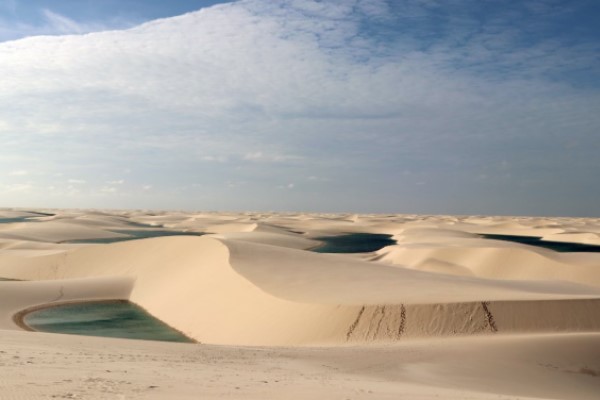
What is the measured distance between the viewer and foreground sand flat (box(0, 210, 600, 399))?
8742 mm

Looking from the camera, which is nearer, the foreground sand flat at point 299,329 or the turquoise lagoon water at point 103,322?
the foreground sand flat at point 299,329

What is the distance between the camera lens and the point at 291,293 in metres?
21.0

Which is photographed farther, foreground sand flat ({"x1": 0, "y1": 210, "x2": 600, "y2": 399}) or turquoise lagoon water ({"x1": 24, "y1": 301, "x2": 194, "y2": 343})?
turquoise lagoon water ({"x1": 24, "y1": 301, "x2": 194, "y2": 343})

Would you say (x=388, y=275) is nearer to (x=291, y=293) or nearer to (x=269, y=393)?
(x=291, y=293)

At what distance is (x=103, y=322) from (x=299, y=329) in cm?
936

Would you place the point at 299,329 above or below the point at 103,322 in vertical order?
above

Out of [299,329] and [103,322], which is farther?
[103,322]

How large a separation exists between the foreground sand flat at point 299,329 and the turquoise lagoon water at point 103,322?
2.68 ft

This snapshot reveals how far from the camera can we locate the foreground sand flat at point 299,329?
874 centimetres

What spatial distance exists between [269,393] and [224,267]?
1865 cm

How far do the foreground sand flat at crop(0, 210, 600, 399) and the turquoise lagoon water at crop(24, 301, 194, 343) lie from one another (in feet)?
2.68

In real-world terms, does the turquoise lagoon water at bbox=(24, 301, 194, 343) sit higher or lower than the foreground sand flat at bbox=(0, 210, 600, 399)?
lower

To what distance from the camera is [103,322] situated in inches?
887

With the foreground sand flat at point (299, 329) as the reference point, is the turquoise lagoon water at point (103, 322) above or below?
below
